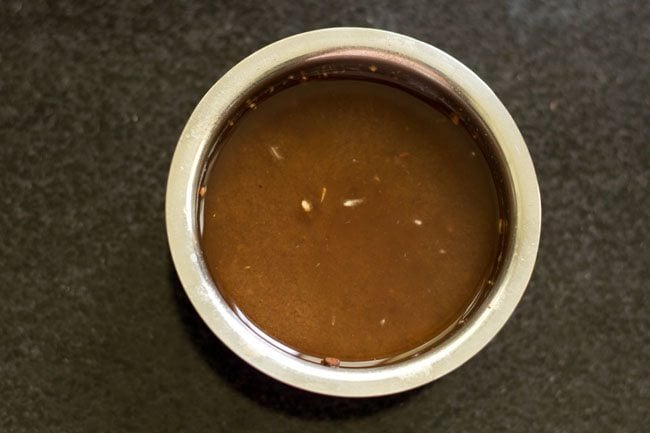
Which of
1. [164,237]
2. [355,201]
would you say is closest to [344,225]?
[355,201]

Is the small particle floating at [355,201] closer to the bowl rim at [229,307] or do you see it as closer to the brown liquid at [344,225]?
the brown liquid at [344,225]

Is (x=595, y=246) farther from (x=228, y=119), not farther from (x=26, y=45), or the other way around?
(x=26, y=45)

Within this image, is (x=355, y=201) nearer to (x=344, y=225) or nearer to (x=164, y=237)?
(x=344, y=225)

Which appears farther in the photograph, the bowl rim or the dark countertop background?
the dark countertop background

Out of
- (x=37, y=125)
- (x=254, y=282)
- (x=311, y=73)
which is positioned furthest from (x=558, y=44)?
(x=37, y=125)

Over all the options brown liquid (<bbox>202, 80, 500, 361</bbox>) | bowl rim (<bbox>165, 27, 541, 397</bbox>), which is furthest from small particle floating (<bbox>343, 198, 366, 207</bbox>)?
bowl rim (<bbox>165, 27, 541, 397</bbox>)

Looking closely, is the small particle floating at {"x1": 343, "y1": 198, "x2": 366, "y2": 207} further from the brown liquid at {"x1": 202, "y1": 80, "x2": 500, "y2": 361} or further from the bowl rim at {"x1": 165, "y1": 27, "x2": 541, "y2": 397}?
the bowl rim at {"x1": 165, "y1": 27, "x2": 541, "y2": 397}

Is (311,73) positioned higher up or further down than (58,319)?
higher up
